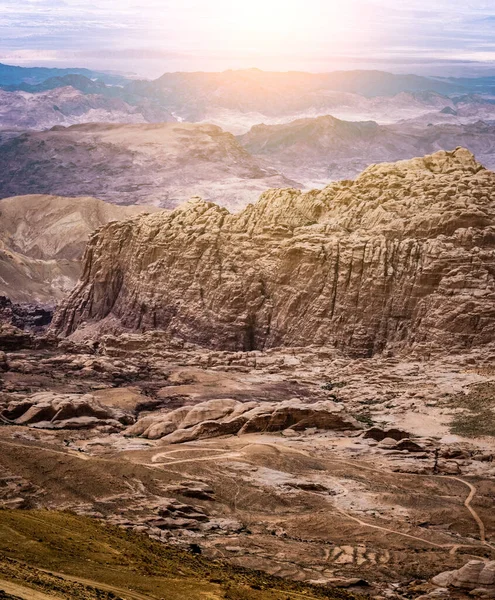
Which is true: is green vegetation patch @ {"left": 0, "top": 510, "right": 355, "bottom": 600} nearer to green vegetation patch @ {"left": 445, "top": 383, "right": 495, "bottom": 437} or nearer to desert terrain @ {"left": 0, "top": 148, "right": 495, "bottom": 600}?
desert terrain @ {"left": 0, "top": 148, "right": 495, "bottom": 600}

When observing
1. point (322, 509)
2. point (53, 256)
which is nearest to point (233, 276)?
point (322, 509)

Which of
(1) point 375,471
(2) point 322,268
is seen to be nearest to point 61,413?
(1) point 375,471

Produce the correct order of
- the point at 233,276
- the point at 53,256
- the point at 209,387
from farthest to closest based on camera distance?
1. the point at 53,256
2. the point at 233,276
3. the point at 209,387

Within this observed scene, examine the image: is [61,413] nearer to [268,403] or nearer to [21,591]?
[268,403]

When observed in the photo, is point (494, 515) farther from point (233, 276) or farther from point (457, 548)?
point (233, 276)

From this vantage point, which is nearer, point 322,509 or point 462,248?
point 322,509

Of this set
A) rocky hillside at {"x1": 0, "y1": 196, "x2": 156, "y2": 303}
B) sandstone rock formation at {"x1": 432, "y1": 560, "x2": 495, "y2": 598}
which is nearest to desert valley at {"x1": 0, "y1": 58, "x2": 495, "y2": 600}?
sandstone rock formation at {"x1": 432, "y1": 560, "x2": 495, "y2": 598}

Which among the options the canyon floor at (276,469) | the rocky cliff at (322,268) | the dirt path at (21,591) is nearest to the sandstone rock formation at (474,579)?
the canyon floor at (276,469)
